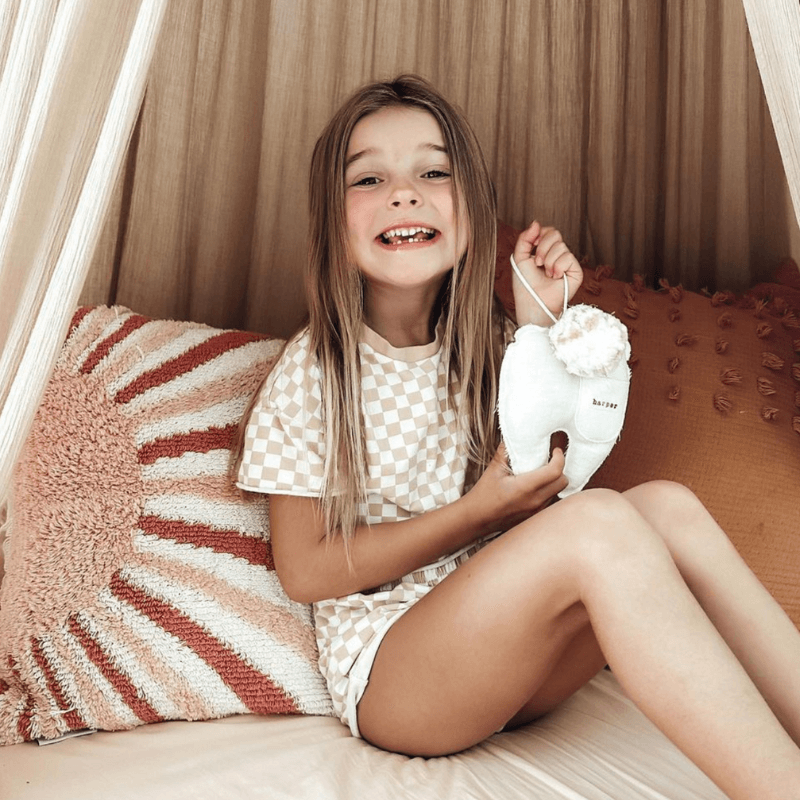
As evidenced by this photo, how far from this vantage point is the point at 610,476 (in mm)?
1339

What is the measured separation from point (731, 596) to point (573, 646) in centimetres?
20

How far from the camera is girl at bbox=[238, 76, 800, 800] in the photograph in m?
0.88

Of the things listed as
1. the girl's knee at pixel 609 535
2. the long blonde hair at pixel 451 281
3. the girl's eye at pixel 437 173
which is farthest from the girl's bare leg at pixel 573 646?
the girl's eye at pixel 437 173

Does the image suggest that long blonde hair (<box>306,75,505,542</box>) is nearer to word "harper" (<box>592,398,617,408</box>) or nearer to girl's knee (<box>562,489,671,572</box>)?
word "harper" (<box>592,398,617,408</box>)

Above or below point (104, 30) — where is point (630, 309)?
below

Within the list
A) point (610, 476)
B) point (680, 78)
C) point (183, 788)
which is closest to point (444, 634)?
point (183, 788)

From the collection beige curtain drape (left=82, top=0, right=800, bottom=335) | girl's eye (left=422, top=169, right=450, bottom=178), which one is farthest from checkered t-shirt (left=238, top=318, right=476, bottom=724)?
beige curtain drape (left=82, top=0, right=800, bottom=335)

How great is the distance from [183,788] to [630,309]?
0.90 metres

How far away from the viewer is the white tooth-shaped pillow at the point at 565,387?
3.59ft

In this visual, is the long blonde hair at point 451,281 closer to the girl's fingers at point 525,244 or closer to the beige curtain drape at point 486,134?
the girl's fingers at point 525,244

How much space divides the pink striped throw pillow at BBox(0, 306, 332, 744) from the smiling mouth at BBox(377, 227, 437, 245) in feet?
0.97

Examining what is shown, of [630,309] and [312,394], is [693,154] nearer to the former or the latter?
[630,309]

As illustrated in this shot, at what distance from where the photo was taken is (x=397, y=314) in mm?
1367

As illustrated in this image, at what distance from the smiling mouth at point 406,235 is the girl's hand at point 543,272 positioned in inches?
4.8
